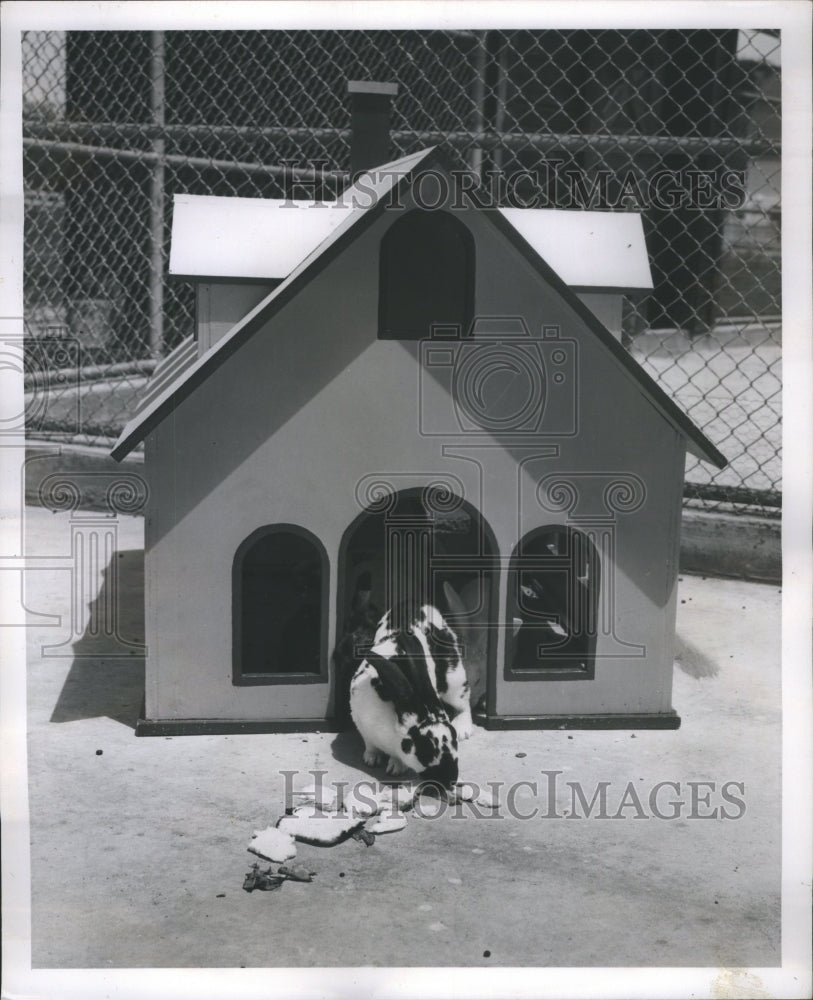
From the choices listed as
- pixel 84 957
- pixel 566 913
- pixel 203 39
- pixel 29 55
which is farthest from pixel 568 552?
pixel 203 39

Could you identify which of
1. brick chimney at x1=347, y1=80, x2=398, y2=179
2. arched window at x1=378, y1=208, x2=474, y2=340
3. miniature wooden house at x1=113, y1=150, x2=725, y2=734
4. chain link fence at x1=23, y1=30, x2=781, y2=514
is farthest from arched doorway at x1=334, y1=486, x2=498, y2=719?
chain link fence at x1=23, y1=30, x2=781, y2=514

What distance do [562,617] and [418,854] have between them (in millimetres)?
1782

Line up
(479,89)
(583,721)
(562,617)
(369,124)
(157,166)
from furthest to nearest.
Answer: (157,166)
(479,89)
(562,617)
(369,124)
(583,721)

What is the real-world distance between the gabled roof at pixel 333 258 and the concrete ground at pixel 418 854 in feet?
4.20

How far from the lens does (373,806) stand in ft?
14.5

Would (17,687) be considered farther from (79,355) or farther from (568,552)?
(79,355)

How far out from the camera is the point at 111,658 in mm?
5984

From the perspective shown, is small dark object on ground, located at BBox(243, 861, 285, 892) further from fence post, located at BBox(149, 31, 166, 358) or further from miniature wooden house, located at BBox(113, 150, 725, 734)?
fence post, located at BBox(149, 31, 166, 358)

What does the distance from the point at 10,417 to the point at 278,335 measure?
1053 millimetres

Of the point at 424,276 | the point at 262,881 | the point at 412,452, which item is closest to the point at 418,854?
the point at 262,881

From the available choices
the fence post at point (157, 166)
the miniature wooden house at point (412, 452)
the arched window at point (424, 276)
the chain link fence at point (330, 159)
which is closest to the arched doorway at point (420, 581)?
the miniature wooden house at point (412, 452)

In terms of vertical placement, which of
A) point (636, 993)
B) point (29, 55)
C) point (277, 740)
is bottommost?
point (636, 993)

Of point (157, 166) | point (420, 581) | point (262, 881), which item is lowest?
point (262, 881)

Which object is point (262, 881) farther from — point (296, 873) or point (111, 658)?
point (111, 658)
